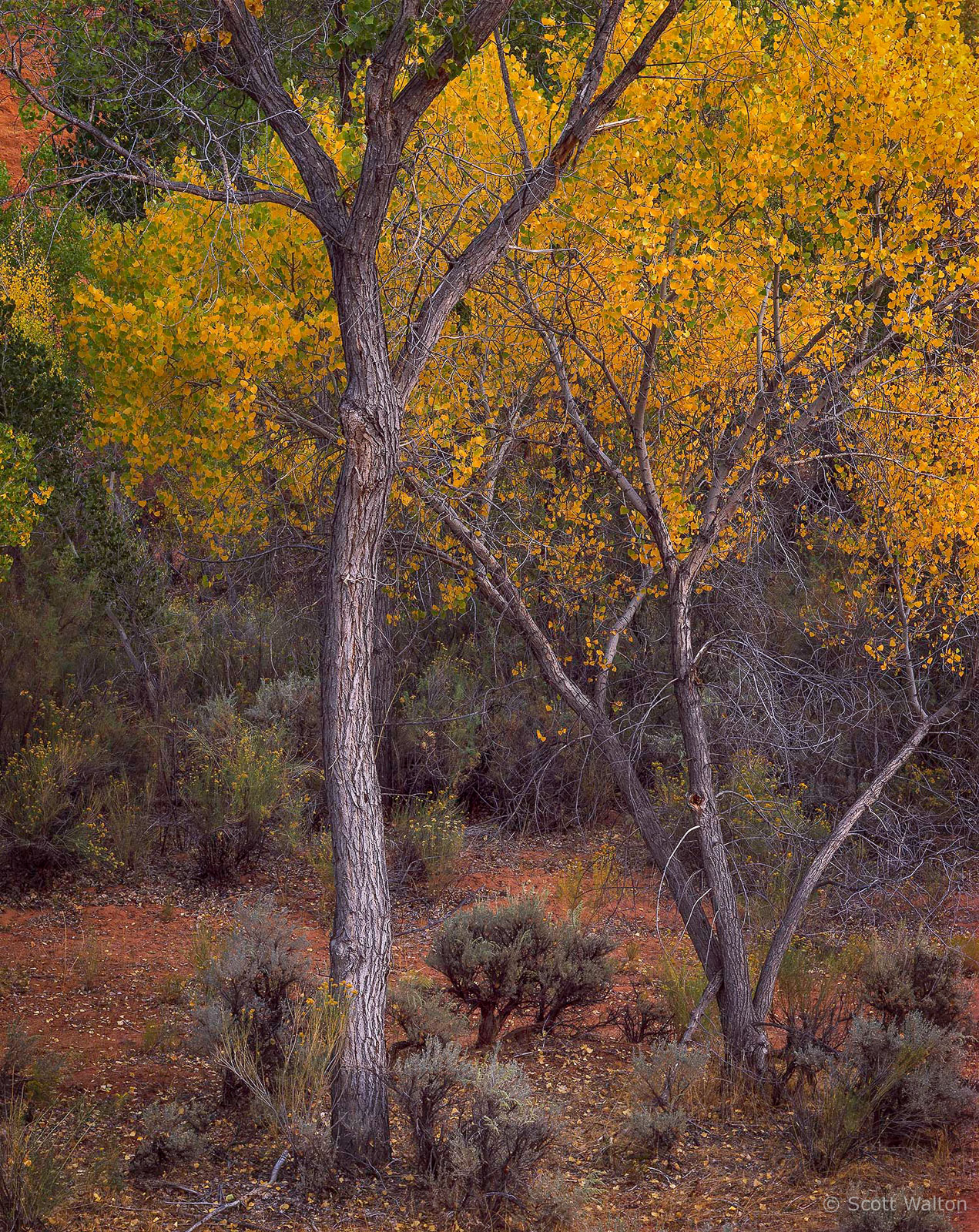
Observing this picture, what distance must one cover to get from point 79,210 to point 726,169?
5.67 meters

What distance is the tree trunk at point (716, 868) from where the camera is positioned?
5574mm

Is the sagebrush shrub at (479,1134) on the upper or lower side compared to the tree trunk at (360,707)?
lower

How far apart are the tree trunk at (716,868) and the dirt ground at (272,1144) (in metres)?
0.29

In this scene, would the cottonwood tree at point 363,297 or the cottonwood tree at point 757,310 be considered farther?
the cottonwood tree at point 757,310

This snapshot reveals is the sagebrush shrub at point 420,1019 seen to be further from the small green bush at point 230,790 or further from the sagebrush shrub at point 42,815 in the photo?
the sagebrush shrub at point 42,815

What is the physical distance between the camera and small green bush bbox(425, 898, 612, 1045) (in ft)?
19.4

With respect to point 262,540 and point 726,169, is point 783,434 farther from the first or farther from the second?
point 262,540

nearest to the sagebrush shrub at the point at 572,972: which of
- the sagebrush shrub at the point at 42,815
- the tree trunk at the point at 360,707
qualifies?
the tree trunk at the point at 360,707

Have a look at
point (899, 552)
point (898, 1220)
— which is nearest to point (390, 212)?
point (899, 552)

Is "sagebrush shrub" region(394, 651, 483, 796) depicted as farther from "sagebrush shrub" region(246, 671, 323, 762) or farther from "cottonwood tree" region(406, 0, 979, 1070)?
Result: "cottonwood tree" region(406, 0, 979, 1070)

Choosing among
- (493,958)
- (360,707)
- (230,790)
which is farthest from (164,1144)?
(230,790)

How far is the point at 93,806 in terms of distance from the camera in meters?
8.56

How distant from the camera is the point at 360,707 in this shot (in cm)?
450

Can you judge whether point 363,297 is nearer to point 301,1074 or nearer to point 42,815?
point 301,1074
